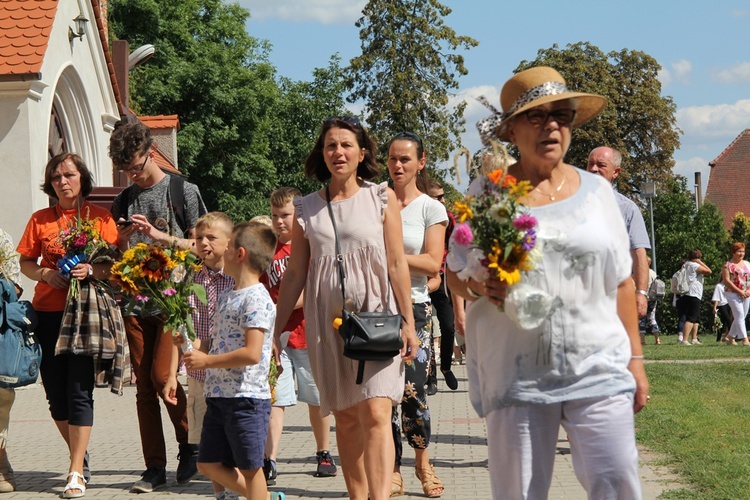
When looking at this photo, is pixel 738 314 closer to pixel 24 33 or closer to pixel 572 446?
pixel 24 33

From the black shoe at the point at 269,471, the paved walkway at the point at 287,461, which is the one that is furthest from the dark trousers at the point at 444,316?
the black shoe at the point at 269,471

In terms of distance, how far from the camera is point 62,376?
7.82 m

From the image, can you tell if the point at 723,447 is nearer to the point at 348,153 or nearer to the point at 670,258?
the point at 348,153

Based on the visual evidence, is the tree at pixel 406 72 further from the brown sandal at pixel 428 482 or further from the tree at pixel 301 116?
the brown sandal at pixel 428 482

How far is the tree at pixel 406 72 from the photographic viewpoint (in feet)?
157

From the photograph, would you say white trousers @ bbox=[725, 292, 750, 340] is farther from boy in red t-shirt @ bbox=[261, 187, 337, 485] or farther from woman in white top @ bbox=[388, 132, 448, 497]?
woman in white top @ bbox=[388, 132, 448, 497]

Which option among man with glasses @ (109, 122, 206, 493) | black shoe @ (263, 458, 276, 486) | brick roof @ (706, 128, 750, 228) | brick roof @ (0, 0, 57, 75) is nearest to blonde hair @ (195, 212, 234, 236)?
man with glasses @ (109, 122, 206, 493)

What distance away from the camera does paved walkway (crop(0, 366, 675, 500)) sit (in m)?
7.42

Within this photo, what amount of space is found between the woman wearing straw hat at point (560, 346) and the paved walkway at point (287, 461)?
3095 millimetres

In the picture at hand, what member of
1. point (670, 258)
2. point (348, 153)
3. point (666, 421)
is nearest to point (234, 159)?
point (670, 258)

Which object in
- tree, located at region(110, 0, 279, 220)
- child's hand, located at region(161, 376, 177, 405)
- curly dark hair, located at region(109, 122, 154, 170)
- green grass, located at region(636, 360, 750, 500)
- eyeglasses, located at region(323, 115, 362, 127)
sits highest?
tree, located at region(110, 0, 279, 220)

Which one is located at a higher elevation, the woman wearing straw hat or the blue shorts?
the woman wearing straw hat

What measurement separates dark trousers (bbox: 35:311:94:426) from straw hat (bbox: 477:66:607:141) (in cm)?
439

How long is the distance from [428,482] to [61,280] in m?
2.79
